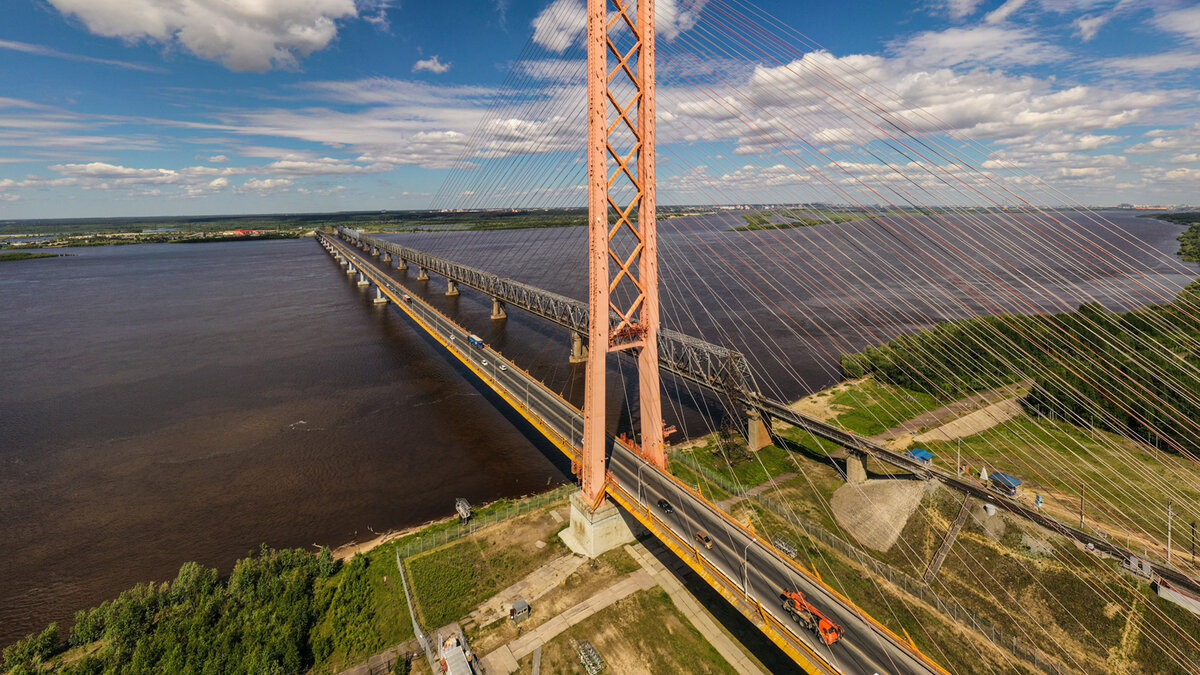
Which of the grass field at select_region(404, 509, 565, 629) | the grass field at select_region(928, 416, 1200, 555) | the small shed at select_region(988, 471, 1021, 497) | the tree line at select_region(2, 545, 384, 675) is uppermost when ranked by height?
the small shed at select_region(988, 471, 1021, 497)

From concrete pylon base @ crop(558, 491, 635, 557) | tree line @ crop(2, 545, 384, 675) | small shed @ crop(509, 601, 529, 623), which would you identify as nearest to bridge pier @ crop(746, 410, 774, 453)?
concrete pylon base @ crop(558, 491, 635, 557)

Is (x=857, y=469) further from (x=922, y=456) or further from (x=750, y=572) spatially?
(x=750, y=572)

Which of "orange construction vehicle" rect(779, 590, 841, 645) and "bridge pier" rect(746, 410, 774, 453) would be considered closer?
"orange construction vehicle" rect(779, 590, 841, 645)

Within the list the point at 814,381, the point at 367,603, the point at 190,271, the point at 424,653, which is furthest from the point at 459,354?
the point at 190,271

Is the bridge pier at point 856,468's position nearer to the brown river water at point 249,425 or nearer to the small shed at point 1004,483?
the small shed at point 1004,483

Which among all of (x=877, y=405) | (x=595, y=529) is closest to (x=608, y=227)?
(x=595, y=529)

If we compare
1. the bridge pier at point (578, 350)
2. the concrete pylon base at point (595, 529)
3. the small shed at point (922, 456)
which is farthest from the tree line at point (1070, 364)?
the bridge pier at point (578, 350)

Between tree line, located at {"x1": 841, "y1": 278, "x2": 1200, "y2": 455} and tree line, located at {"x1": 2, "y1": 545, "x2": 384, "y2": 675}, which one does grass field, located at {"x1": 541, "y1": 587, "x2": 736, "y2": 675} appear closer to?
tree line, located at {"x1": 2, "y1": 545, "x2": 384, "y2": 675}
